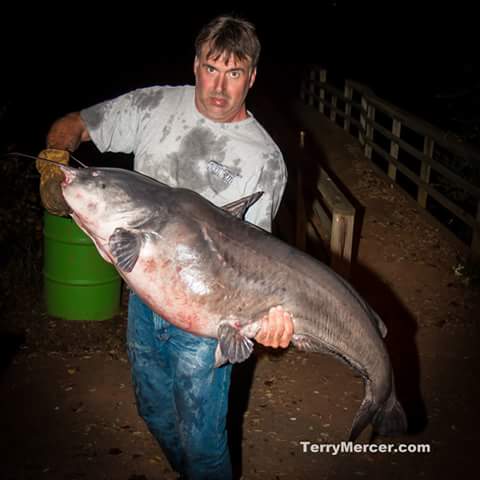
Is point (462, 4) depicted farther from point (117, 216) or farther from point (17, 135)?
point (117, 216)

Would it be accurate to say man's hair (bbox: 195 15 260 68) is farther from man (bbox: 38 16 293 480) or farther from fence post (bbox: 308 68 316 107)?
fence post (bbox: 308 68 316 107)

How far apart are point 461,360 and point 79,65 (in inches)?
798

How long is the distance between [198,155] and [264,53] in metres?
33.4

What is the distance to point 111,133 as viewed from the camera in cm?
356

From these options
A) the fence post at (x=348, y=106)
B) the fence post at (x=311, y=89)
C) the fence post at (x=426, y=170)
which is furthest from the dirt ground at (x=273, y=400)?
the fence post at (x=311, y=89)

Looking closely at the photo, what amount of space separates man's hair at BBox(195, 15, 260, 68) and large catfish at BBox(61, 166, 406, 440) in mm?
727

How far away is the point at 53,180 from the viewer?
10.8 ft

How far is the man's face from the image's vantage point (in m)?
3.34

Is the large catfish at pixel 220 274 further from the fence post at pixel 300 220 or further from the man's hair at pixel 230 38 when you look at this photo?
the fence post at pixel 300 220

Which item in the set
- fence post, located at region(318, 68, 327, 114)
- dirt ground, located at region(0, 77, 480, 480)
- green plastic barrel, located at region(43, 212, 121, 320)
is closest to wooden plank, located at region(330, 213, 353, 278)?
dirt ground, located at region(0, 77, 480, 480)

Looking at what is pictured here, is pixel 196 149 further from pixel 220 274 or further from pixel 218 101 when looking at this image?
pixel 220 274

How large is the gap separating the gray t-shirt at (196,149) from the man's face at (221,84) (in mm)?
75

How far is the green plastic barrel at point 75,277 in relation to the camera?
19.3ft

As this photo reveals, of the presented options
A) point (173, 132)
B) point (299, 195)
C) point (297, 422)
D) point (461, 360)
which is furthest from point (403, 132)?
point (173, 132)
